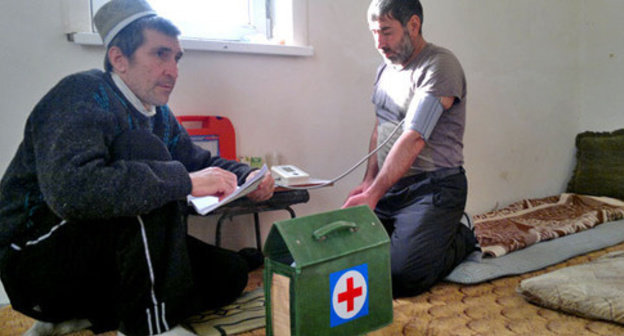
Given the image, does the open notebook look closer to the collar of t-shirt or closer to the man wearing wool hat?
the man wearing wool hat

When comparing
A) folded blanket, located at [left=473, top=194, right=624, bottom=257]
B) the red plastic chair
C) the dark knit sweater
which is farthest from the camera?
folded blanket, located at [left=473, top=194, right=624, bottom=257]

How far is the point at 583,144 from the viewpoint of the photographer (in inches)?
135

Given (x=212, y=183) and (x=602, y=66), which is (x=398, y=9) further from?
(x=602, y=66)

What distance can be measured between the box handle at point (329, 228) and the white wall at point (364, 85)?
3.22ft

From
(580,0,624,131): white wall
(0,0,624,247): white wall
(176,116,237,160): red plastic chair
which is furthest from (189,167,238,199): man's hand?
(580,0,624,131): white wall

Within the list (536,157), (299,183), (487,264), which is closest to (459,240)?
(487,264)

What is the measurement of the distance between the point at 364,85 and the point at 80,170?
5.40ft

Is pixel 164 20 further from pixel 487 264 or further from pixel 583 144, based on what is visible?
pixel 583 144

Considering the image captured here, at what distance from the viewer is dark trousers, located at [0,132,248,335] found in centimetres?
122

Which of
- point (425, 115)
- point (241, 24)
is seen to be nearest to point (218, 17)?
point (241, 24)

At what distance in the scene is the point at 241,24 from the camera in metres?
2.24

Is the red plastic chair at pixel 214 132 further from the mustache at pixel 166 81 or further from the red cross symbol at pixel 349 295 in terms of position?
the red cross symbol at pixel 349 295

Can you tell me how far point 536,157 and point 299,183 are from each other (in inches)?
89.2

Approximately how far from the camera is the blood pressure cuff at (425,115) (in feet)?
5.83
